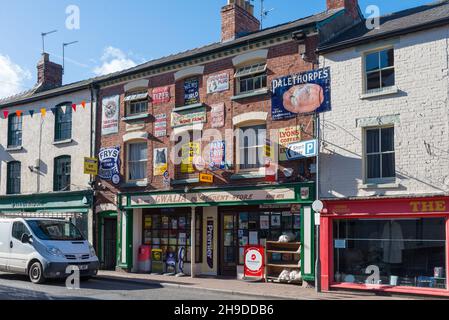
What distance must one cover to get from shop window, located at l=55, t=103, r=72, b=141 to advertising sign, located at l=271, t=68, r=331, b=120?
1027cm

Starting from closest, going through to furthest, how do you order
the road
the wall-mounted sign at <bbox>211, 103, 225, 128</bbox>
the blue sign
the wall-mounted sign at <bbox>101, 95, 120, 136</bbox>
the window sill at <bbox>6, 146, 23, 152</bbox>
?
1. the road
2. the blue sign
3. the wall-mounted sign at <bbox>211, 103, 225, 128</bbox>
4. the wall-mounted sign at <bbox>101, 95, 120, 136</bbox>
5. the window sill at <bbox>6, 146, 23, 152</bbox>

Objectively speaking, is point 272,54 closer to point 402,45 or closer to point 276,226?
point 402,45

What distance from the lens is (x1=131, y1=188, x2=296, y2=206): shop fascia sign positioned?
16.2 metres

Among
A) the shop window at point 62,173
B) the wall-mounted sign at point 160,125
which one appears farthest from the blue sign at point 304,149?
the shop window at point 62,173

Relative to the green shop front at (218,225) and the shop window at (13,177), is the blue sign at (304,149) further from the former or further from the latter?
the shop window at (13,177)

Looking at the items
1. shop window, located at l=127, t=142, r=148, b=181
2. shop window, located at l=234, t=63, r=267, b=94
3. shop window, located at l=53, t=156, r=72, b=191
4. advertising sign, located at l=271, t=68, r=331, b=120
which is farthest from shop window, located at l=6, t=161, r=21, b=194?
advertising sign, located at l=271, t=68, r=331, b=120

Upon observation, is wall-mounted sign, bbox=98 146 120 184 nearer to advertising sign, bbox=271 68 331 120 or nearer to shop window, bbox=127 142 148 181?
shop window, bbox=127 142 148 181

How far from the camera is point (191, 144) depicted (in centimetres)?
1872

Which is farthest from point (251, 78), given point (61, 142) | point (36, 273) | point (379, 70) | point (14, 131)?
point (14, 131)

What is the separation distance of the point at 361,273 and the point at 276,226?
334 cm

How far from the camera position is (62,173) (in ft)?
75.2
